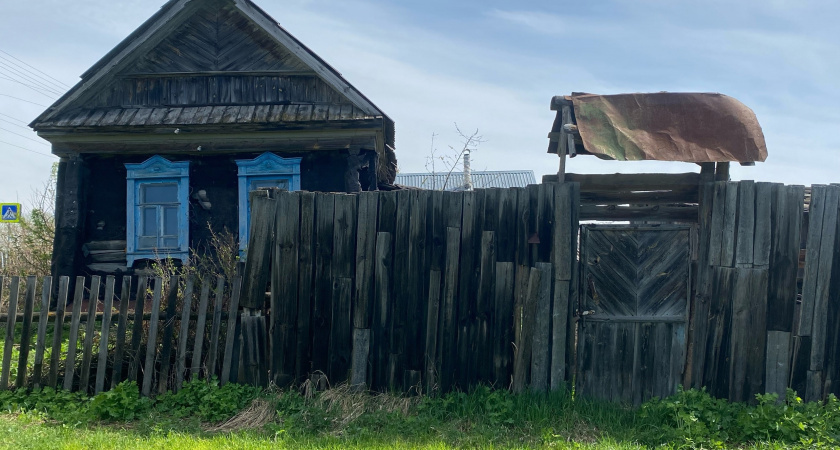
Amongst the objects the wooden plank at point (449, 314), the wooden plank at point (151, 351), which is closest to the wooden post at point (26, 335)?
the wooden plank at point (151, 351)

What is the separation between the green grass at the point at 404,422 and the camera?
496cm

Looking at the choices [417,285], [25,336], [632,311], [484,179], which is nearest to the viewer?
[632,311]

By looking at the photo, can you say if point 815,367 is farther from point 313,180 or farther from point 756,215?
point 313,180

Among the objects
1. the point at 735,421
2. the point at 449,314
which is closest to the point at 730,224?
the point at 735,421

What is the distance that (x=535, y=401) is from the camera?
5582mm

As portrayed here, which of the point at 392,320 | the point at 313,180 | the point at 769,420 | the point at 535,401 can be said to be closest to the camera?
the point at 769,420

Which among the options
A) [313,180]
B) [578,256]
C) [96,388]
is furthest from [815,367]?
[313,180]

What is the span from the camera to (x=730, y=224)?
225 inches

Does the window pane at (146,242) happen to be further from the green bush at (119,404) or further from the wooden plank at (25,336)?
the green bush at (119,404)

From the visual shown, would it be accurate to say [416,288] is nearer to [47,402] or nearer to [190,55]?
[47,402]

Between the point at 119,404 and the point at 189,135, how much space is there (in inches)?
231

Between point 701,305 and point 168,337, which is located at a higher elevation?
point 701,305

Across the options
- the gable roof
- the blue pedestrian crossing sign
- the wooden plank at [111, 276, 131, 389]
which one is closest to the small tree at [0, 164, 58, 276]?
the blue pedestrian crossing sign

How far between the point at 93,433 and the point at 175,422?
0.62 m
